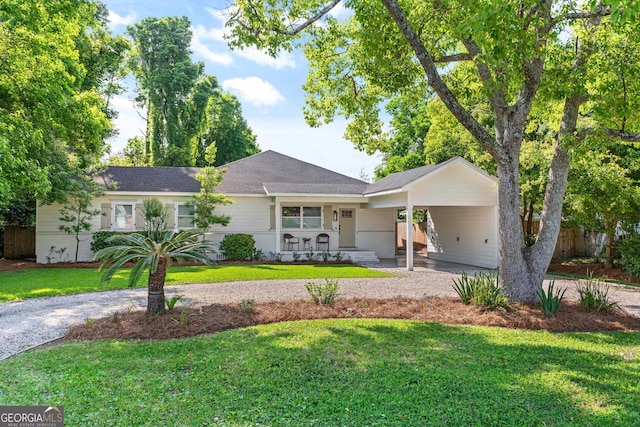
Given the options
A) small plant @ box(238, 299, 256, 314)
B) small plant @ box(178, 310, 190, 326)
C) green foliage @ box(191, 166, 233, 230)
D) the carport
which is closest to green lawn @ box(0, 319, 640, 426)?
small plant @ box(178, 310, 190, 326)

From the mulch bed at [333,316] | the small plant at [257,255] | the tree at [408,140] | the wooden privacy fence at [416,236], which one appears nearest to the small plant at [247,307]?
the mulch bed at [333,316]

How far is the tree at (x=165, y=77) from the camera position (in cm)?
3039

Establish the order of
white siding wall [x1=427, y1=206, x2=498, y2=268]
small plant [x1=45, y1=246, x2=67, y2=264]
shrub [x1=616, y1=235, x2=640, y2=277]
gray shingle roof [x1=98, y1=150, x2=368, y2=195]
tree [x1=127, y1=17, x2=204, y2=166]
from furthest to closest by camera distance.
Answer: tree [x1=127, y1=17, x2=204, y2=166] → gray shingle roof [x1=98, y1=150, x2=368, y2=195] → small plant [x1=45, y1=246, x2=67, y2=264] → white siding wall [x1=427, y1=206, x2=498, y2=268] → shrub [x1=616, y1=235, x2=640, y2=277]

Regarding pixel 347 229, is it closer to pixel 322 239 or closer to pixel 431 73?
pixel 322 239

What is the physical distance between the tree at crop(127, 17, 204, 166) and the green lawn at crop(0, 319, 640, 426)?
2733cm

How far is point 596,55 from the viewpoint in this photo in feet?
24.2

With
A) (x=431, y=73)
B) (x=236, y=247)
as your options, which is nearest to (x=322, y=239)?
(x=236, y=247)

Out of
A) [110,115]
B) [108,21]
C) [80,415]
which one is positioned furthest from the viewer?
[110,115]

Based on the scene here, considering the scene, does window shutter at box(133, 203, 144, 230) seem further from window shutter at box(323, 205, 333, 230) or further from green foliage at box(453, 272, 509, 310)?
green foliage at box(453, 272, 509, 310)

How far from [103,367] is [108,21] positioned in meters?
25.2

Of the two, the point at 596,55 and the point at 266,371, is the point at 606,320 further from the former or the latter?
the point at 266,371

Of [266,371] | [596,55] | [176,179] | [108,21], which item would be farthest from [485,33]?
[108,21]

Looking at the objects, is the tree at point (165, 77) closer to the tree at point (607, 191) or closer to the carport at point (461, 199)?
the carport at point (461, 199)

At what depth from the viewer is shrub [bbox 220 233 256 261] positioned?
1709 cm
